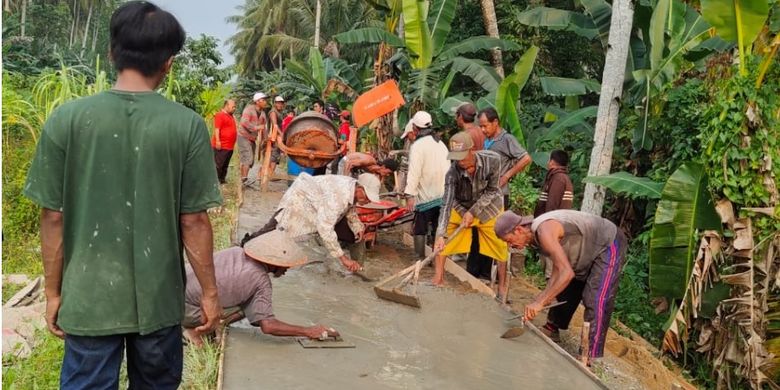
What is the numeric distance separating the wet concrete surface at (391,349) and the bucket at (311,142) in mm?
2948

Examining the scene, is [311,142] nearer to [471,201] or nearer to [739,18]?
[471,201]

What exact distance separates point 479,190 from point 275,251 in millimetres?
2386

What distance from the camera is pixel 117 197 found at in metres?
2.37

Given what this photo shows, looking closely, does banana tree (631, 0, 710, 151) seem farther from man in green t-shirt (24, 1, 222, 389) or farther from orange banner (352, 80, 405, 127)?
man in green t-shirt (24, 1, 222, 389)

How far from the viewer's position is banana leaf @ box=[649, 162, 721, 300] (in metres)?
5.96

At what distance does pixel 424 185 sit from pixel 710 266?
293cm

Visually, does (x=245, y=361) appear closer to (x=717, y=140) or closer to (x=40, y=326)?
(x=40, y=326)

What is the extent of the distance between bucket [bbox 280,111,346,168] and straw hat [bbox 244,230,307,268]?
479cm

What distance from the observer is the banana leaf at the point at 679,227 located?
19.6 feet

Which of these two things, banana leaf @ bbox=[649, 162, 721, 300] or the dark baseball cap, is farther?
banana leaf @ bbox=[649, 162, 721, 300]

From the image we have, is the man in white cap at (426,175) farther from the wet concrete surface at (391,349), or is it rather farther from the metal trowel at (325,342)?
the metal trowel at (325,342)

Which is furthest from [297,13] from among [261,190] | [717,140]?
[717,140]

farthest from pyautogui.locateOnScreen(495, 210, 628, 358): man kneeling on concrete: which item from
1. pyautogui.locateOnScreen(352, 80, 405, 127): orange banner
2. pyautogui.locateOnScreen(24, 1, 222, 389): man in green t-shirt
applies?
pyautogui.locateOnScreen(352, 80, 405, 127): orange banner

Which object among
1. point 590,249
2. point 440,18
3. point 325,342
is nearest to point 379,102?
point 440,18
